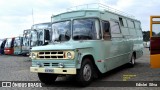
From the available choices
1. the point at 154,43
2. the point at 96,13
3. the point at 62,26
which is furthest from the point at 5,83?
the point at 154,43

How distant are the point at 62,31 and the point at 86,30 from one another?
993 mm

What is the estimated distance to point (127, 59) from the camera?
14438 millimetres

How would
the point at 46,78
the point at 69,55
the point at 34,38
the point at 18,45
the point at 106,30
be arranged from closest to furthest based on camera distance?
1. the point at 69,55
2. the point at 46,78
3. the point at 106,30
4. the point at 34,38
5. the point at 18,45

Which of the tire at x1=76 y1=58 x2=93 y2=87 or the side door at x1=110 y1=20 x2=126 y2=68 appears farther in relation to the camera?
the side door at x1=110 y1=20 x2=126 y2=68

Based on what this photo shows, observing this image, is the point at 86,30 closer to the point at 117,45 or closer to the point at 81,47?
the point at 81,47

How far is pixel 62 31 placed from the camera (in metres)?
10.7

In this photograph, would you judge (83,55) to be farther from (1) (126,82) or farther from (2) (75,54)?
(1) (126,82)

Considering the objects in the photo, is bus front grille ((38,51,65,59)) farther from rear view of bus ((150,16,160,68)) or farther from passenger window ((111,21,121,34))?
rear view of bus ((150,16,160,68))

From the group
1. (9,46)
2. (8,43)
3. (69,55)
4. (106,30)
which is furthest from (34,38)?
(69,55)

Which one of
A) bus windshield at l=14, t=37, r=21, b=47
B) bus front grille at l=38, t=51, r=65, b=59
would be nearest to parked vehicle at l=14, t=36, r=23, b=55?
bus windshield at l=14, t=37, r=21, b=47

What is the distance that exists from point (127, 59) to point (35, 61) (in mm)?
6304

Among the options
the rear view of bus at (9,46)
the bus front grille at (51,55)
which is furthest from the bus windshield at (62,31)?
the rear view of bus at (9,46)

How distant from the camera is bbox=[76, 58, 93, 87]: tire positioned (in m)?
9.16

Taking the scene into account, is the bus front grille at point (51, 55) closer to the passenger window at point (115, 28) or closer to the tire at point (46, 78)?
the tire at point (46, 78)
